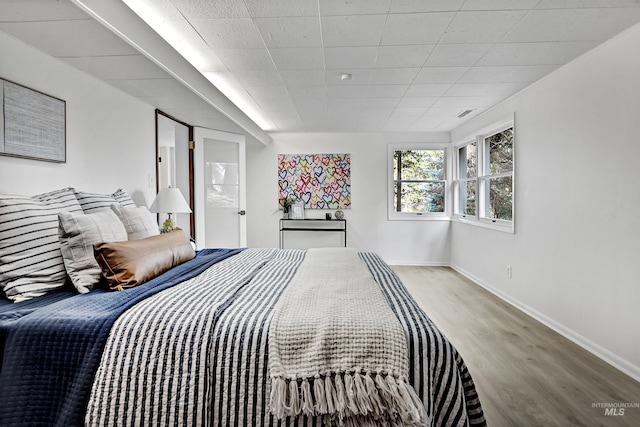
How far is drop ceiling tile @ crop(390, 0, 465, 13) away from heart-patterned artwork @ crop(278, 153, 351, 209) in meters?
3.48

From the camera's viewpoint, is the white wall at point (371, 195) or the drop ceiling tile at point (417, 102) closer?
the drop ceiling tile at point (417, 102)

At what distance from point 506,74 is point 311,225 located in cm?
348

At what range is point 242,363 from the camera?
1.05 metres

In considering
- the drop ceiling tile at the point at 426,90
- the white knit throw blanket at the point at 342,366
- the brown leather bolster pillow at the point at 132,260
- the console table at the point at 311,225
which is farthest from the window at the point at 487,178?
the brown leather bolster pillow at the point at 132,260

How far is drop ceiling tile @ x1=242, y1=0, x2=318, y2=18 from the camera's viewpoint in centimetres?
181

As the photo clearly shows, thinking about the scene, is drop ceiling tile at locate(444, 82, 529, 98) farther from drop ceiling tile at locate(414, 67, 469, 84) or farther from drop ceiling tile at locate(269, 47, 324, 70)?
drop ceiling tile at locate(269, 47, 324, 70)

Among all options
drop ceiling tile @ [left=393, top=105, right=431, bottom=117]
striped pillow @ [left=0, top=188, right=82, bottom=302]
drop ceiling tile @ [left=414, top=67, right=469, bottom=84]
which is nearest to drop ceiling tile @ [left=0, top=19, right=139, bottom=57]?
striped pillow @ [left=0, top=188, right=82, bottom=302]

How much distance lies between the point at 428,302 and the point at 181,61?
10.7 feet

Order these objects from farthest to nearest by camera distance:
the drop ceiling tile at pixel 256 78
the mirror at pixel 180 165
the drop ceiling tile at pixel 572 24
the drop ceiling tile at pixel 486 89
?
the mirror at pixel 180 165
the drop ceiling tile at pixel 486 89
the drop ceiling tile at pixel 256 78
the drop ceiling tile at pixel 572 24

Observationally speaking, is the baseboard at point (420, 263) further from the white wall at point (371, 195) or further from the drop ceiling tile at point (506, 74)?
the drop ceiling tile at point (506, 74)

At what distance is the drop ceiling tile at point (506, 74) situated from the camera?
8.83ft

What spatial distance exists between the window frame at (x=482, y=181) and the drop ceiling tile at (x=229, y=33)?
113 inches

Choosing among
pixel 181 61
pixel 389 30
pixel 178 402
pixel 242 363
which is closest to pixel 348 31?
pixel 389 30

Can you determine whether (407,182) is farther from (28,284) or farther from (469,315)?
(28,284)
